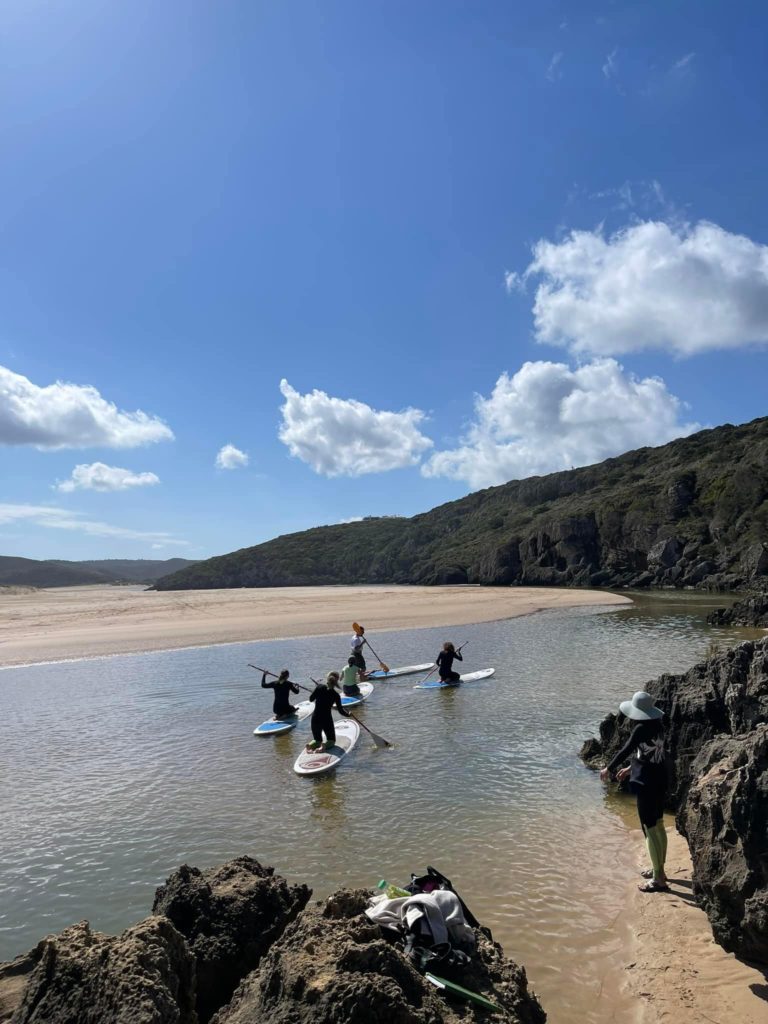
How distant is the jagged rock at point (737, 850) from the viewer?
5.14m

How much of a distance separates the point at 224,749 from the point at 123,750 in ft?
6.92

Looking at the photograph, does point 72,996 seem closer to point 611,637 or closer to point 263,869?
point 263,869

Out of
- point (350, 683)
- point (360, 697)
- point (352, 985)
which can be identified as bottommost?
point (360, 697)

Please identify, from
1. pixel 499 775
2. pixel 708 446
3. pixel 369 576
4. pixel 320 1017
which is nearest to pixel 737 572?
pixel 708 446

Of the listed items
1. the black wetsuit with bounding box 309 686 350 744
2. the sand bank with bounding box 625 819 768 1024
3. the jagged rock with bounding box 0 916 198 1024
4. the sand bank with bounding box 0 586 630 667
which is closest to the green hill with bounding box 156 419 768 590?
the sand bank with bounding box 0 586 630 667

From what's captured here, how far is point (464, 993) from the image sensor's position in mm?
3654

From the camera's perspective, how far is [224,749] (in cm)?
1259

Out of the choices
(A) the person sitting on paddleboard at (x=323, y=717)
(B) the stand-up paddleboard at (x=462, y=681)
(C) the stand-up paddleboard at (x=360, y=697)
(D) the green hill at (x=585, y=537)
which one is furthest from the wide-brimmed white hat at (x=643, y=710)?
(D) the green hill at (x=585, y=537)

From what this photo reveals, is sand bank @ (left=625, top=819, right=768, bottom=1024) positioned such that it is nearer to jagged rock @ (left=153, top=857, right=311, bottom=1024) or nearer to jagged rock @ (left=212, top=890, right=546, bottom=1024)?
jagged rock @ (left=212, top=890, right=546, bottom=1024)

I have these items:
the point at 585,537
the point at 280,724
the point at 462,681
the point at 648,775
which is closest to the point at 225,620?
the point at 462,681

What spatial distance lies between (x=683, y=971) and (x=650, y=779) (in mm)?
1916

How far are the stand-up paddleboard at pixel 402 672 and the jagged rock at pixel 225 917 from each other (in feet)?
51.3

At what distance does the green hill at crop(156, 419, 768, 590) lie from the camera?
208 ft

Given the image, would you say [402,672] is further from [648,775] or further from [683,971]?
[683,971]
